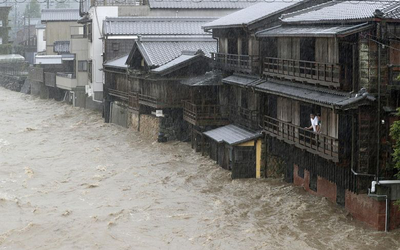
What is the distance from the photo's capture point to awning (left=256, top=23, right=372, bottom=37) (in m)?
23.2

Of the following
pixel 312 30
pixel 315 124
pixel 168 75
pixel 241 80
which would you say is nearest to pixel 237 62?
pixel 241 80

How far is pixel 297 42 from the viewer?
1147 inches

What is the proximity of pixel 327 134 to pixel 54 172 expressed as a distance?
16074 mm

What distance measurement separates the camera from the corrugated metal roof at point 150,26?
52.7m

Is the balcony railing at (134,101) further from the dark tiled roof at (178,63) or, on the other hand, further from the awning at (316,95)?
the awning at (316,95)

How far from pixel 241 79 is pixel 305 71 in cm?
810

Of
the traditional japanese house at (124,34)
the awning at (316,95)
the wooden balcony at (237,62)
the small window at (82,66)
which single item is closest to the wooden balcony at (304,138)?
the awning at (316,95)

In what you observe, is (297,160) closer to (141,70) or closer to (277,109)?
(277,109)

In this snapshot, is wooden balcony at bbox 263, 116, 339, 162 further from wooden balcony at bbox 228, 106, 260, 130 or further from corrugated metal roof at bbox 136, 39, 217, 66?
corrugated metal roof at bbox 136, 39, 217, 66

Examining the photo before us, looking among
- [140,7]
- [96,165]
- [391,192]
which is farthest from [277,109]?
[140,7]

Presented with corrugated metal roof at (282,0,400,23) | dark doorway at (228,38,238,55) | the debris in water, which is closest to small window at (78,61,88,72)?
dark doorway at (228,38,238,55)

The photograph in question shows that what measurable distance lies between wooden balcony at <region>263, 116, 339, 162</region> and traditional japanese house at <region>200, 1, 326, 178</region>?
1.64 metres

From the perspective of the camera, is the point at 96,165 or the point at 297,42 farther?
the point at 96,165

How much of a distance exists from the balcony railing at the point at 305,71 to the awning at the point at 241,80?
4.63ft
